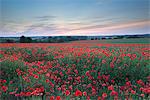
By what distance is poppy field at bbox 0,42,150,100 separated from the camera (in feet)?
9.23

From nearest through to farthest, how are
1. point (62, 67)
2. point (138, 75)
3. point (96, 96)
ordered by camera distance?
point (96, 96) → point (138, 75) → point (62, 67)

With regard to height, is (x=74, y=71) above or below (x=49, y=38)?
below

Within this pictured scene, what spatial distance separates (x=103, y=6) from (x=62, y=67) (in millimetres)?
1084

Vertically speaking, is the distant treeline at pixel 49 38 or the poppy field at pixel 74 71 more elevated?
the distant treeline at pixel 49 38

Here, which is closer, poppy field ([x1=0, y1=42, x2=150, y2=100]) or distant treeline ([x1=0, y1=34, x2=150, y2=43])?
poppy field ([x1=0, y1=42, x2=150, y2=100])

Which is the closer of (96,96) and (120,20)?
(96,96)

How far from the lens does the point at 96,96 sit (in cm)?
282

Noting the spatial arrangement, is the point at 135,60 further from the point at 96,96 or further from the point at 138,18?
the point at 96,96

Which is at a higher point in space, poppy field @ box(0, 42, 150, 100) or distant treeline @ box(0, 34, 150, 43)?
distant treeline @ box(0, 34, 150, 43)

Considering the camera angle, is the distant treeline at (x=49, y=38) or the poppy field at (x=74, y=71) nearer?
the poppy field at (x=74, y=71)

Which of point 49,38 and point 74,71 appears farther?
point 49,38

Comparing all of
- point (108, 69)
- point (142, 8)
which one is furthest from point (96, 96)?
point (142, 8)

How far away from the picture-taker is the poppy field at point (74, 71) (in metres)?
2.81

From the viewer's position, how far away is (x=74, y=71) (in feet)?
10.8
